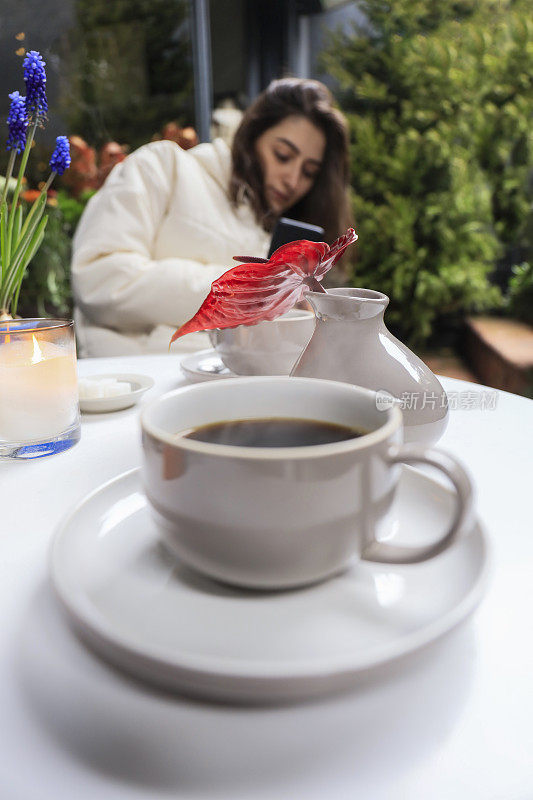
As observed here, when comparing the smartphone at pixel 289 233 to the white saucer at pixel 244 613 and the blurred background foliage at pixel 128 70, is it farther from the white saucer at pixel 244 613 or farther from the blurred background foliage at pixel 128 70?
the blurred background foliage at pixel 128 70

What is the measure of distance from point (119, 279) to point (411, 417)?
1.36m

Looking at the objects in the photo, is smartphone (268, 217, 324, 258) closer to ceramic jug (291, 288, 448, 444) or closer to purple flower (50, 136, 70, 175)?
purple flower (50, 136, 70, 175)

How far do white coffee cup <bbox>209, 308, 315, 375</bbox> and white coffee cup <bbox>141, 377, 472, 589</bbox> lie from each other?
12.5 inches

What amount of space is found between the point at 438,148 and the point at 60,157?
2646 millimetres

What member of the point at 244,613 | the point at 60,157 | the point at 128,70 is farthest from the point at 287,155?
the point at 244,613

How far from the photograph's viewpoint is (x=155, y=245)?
73.4 inches

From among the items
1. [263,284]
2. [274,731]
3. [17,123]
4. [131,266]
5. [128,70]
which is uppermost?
[128,70]

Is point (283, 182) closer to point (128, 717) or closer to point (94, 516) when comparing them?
point (94, 516)

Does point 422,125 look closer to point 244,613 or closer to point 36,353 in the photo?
point 36,353

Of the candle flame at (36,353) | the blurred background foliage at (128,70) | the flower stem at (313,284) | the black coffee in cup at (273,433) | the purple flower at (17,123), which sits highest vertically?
the blurred background foliage at (128,70)

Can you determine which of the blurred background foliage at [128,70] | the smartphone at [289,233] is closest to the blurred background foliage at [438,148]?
the blurred background foliage at [128,70]

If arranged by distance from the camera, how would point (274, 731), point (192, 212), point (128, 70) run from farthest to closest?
point (128, 70) < point (192, 212) < point (274, 731)

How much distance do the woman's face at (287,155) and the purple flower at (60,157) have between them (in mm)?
1412

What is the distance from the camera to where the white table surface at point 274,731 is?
207mm
